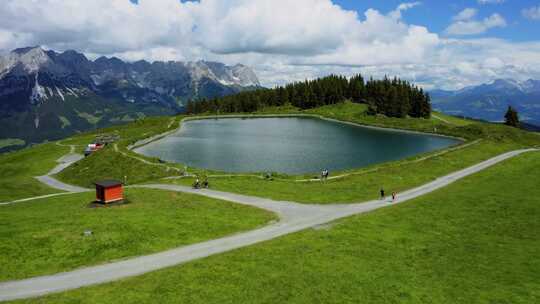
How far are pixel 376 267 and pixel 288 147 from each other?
85177mm

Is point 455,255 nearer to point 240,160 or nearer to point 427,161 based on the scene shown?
point 427,161

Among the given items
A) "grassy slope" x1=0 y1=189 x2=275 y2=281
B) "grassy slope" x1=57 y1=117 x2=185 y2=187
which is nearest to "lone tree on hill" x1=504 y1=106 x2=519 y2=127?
"grassy slope" x1=57 y1=117 x2=185 y2=187

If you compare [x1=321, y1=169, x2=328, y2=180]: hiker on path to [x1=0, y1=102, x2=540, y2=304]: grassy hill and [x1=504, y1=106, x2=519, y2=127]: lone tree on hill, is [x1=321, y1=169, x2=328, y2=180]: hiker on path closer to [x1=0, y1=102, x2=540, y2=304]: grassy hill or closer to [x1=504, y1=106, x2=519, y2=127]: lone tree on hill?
[x1=0, y1=102, x2=540, y2=304]: grassy hill

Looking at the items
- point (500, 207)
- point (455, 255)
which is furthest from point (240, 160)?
Answer: point (455, 255)

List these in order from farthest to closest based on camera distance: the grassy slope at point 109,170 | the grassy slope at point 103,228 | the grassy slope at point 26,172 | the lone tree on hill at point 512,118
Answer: the lone tree on hill at point 512,118, the grassy slope at point 109,170, the grassy slope at point 26,172, the grassy slope at point 103,228

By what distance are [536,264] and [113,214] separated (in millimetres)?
40549

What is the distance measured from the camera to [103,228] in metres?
36.4

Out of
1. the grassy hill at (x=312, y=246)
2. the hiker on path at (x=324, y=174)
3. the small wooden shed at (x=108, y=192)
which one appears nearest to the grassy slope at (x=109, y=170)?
the grassy hill at (x=312, y=246)

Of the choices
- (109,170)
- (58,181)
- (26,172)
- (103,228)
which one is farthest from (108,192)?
(26,172)

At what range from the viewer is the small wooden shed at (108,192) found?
156ft

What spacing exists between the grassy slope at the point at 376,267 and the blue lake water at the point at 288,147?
42.1m

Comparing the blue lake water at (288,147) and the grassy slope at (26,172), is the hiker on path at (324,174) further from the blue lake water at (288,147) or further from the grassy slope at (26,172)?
the grassy slope at (26,172)

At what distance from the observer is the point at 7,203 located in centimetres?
5659

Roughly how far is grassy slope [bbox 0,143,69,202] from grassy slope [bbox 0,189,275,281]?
52.0 ft
